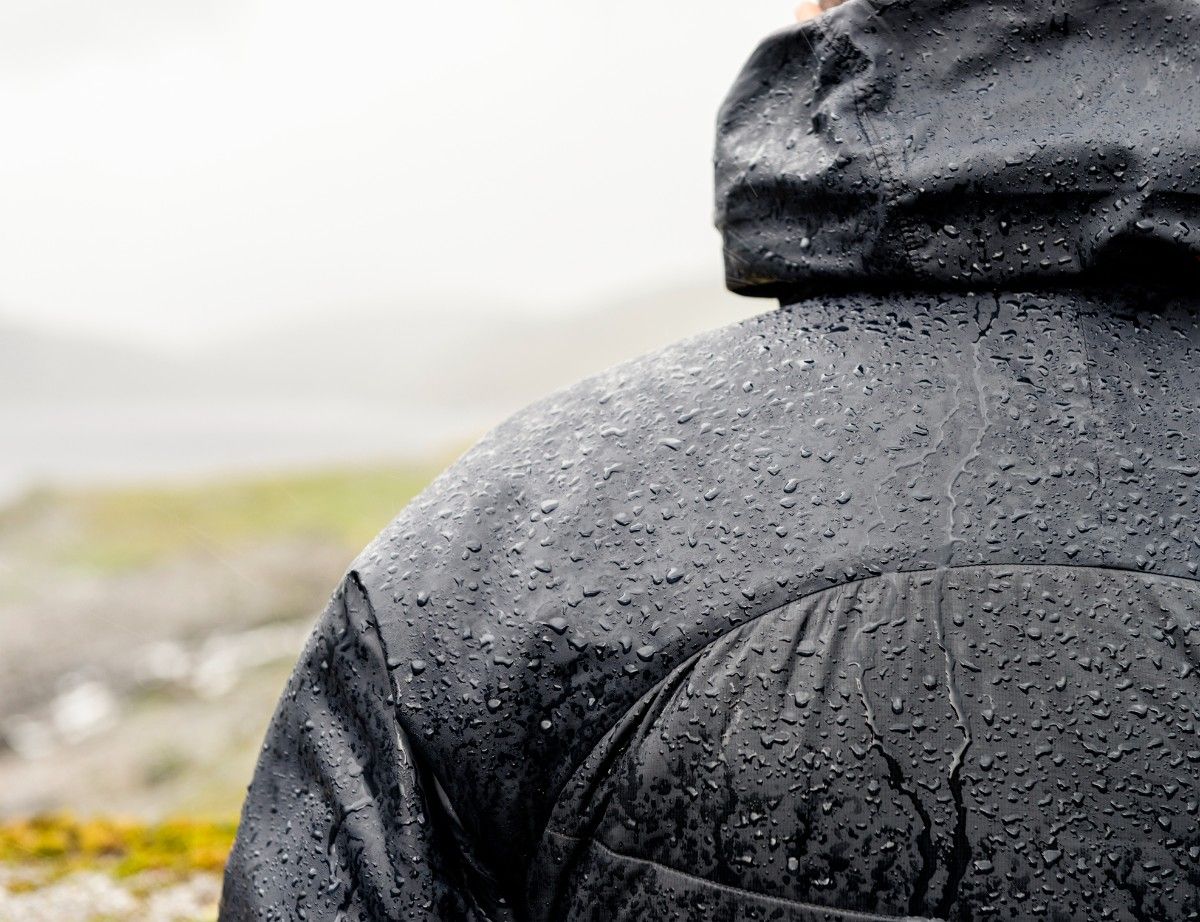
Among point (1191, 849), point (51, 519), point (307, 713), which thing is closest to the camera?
point (1191, 849)

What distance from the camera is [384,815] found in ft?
3.76

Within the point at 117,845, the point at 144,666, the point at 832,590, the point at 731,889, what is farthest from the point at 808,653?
the point at 144,666

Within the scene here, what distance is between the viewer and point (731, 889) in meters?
1.09

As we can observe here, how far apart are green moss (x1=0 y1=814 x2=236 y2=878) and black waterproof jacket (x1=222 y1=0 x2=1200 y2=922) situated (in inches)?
176

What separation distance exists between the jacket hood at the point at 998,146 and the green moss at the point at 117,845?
482 cm

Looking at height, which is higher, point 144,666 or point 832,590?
point 832,590

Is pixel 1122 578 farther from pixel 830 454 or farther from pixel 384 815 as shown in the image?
pixel 384 815

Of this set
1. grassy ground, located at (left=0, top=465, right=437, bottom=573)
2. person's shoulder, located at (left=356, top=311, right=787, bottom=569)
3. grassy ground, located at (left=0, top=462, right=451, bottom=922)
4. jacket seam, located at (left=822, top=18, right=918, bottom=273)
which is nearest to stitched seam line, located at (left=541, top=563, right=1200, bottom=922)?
person's shoulder, located at (left=356, top=311, right=787, bottom=569)

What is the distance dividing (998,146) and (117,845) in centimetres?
547

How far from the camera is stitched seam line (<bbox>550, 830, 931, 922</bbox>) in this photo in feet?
3.46

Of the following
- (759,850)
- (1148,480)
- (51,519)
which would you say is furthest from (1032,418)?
(51,519)

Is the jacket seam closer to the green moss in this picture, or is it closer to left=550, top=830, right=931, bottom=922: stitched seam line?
left=550, top=830, right=931, bottom=922: stitched seam line

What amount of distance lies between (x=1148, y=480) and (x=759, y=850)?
1.61 ft

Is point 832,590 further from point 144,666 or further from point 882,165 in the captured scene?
point 144,666
